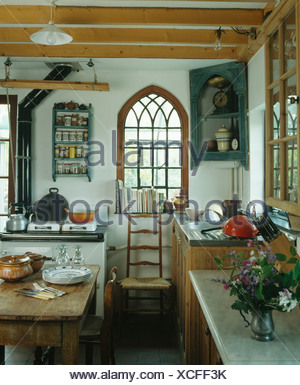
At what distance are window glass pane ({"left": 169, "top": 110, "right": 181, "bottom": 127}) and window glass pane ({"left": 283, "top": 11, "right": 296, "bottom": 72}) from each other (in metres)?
2.64

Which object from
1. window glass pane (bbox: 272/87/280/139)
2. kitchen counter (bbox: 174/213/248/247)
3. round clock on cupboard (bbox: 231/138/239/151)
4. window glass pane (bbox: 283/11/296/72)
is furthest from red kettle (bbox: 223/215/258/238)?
round clock on cupboard (bbox: 231/138/239/151)

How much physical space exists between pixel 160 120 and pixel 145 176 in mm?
699

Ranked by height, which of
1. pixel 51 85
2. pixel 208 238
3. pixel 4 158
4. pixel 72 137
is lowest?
pixel 208 238

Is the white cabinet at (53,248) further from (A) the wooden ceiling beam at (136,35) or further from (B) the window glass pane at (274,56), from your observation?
(B) the window glass pane at (274,56)

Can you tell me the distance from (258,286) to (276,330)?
0.29 meters

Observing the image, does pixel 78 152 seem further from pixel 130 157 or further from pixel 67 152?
pixel 130 157

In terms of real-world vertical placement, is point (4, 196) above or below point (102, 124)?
below

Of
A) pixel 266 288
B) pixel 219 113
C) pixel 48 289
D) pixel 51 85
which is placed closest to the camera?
pixel 266 288

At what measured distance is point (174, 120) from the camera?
4.73m

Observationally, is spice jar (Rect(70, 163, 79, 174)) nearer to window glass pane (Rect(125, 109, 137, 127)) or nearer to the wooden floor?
window glass pane (Rect(125, 109, 137, 127))

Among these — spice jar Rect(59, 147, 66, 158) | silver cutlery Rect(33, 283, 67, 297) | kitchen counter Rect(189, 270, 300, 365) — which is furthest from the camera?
spice jar Rect(59, 147, 66, 158)

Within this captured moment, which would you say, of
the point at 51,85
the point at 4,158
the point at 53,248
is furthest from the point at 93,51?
the point at 53,248

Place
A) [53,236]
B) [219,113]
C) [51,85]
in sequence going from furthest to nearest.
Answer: [219,113] → [51,85] → [53,236]

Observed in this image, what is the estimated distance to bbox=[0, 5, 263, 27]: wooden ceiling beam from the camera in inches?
124
